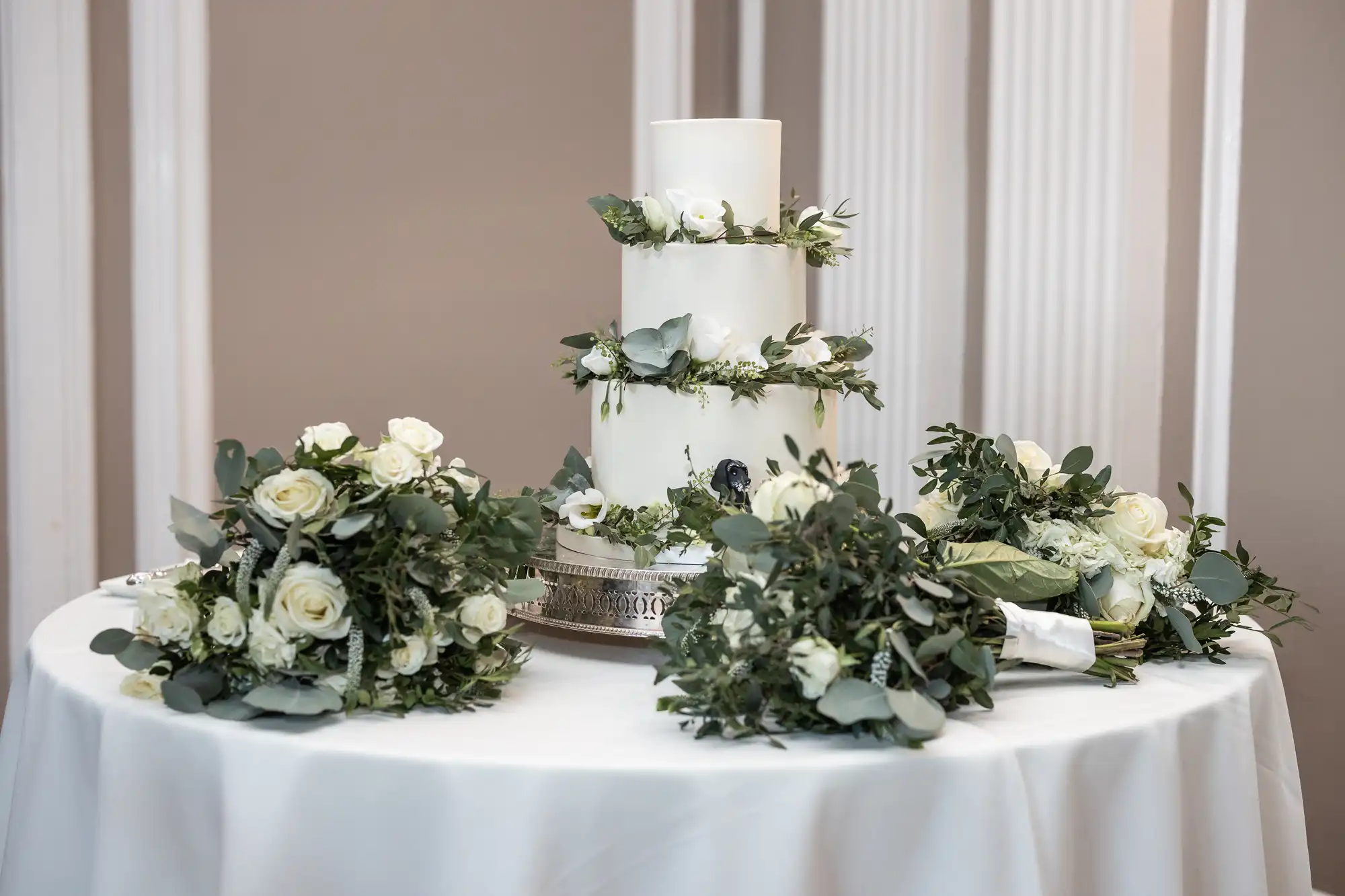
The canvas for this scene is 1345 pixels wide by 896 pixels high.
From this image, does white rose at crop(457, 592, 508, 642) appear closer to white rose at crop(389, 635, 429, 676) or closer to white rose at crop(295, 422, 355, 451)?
white rose at crop(389, 635, 429, 676)

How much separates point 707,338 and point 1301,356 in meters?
1.61

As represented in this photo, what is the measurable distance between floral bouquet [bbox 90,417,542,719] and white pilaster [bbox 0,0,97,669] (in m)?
1.85

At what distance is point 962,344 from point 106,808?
9.16 ft

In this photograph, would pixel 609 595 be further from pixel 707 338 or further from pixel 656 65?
pixel 656 65

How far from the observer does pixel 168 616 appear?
156 centimetres

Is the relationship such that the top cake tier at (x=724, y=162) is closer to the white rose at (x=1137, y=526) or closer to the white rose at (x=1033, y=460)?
the white rose at (x=1033, y=460)

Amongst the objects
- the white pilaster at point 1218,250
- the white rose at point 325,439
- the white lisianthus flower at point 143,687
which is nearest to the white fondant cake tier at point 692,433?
the white rose at point 325,439

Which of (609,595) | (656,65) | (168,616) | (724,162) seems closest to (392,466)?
(168,616)

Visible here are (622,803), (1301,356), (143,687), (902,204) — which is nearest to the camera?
(622,803)

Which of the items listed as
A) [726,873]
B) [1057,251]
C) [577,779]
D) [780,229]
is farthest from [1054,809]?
[1057,251]

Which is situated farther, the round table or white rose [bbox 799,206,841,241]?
white rose [bbox 799,206,841,241]

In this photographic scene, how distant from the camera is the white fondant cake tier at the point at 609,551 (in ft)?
6.61

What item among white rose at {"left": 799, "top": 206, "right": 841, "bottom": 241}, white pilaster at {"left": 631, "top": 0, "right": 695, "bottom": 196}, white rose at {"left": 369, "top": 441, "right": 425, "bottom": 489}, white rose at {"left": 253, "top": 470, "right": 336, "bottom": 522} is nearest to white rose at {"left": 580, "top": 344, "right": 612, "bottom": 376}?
white rose at {"left": 799, "top": 206, "right": 841, "bottom": 241}

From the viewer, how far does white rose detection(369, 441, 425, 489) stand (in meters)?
1.63
